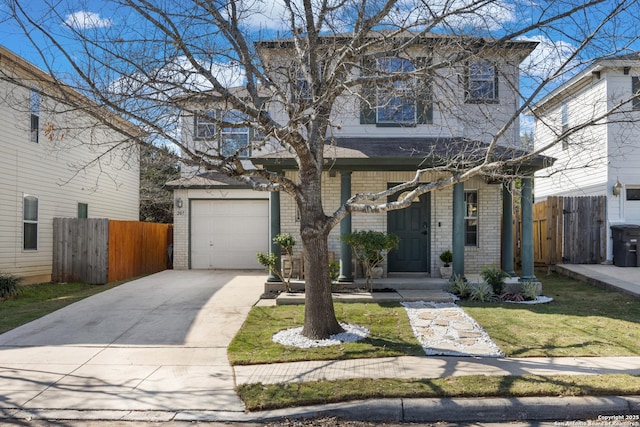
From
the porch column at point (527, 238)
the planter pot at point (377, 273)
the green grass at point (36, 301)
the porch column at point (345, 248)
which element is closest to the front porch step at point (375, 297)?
the porch column at point (345, 248)

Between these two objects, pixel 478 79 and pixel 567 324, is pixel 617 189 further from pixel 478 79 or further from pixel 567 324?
pixel 478 79

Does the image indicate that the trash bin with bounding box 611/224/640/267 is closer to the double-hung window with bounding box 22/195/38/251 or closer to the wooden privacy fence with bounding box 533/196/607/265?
the wooden privacy fence with bounding box 533/196/607/265

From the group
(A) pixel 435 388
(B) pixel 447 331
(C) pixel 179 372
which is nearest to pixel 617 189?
(B) pixel 447 331

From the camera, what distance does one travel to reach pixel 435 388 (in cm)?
516

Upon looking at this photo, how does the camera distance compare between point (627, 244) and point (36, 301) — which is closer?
point (36, 301)

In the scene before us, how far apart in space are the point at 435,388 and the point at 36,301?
954 cm

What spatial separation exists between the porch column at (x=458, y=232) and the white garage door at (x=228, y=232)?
23.0 feet

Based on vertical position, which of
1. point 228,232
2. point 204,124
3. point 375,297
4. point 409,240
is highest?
point 204,124

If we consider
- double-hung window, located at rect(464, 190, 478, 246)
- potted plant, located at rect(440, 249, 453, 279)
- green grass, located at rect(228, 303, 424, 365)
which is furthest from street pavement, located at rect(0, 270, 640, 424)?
double-hung window, located at rect(464, 190, 478, 246)

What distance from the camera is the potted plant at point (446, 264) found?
1146 cm

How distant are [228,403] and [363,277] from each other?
7023 mm

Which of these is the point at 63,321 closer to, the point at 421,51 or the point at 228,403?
the point at 228,403

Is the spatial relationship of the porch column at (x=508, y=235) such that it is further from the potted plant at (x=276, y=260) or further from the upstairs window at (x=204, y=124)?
the upstairs window at (x=204, y=124)

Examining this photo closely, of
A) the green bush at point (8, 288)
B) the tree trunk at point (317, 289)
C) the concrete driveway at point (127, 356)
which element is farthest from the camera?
the green bush at point (8, 288)
